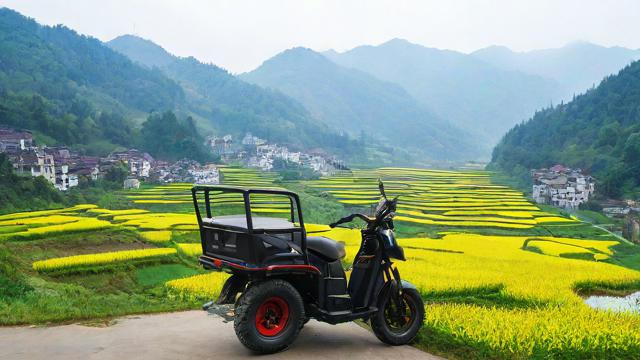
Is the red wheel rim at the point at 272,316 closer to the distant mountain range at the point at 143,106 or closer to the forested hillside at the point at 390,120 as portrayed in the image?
the distant mountain range at the point at 143,106

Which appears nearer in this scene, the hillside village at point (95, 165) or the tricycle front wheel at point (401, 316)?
the tricycle front wheel at point (401, 316)

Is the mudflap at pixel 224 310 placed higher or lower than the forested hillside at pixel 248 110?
lower

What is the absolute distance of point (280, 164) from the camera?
54.3 m

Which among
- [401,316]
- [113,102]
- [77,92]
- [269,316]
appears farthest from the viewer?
[113,102]

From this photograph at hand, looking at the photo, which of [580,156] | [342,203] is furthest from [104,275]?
[580,156]

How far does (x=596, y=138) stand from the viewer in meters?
46.1

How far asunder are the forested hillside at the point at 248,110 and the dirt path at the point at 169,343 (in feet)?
252

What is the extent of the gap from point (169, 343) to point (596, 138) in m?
48.9

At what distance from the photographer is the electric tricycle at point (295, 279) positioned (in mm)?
5012

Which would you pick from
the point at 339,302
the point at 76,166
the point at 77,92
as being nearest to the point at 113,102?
the point at 77,92

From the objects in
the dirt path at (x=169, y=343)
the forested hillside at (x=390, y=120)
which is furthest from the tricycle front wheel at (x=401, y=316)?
the forested hillside at (x=390, y=120)

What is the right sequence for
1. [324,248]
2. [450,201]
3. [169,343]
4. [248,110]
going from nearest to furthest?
[169,343]
[324,248]
[450,201]
[248,110]

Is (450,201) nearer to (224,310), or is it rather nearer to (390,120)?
(224,310)

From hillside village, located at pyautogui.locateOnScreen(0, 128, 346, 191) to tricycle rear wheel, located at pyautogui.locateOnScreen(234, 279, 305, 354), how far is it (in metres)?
28.0
